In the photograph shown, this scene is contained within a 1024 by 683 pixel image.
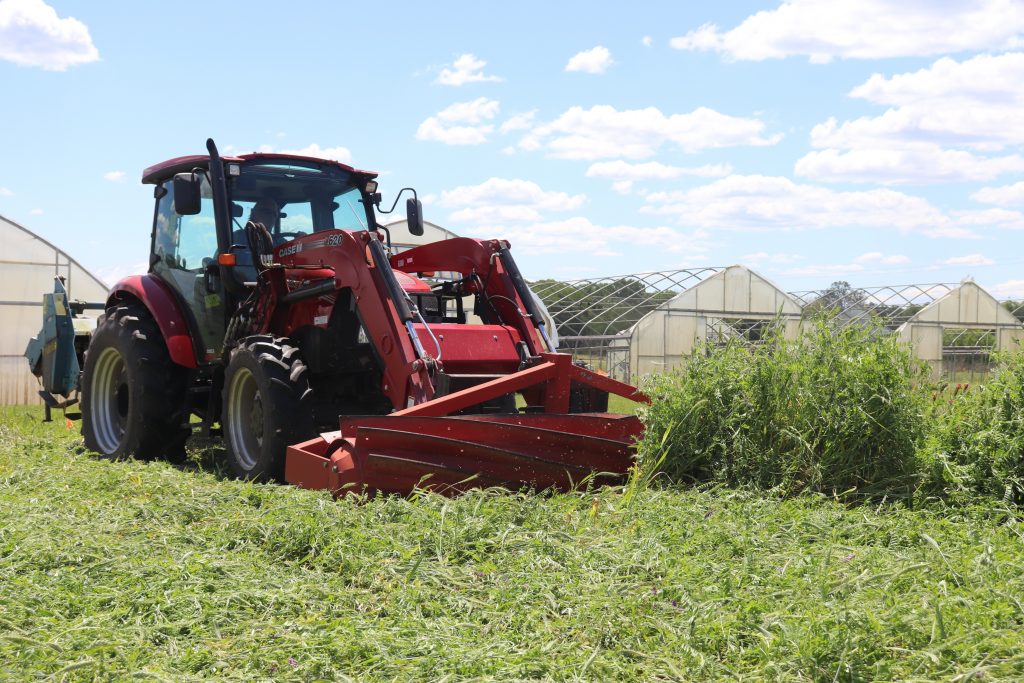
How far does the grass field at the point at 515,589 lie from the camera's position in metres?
3.06

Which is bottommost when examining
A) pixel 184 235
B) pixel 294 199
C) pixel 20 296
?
pixel 20 296

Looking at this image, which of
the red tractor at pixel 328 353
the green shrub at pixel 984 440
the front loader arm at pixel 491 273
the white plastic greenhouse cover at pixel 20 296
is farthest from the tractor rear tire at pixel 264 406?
the white plastic greenhouse cover at pixel 20 296

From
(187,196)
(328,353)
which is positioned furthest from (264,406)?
(187,196)

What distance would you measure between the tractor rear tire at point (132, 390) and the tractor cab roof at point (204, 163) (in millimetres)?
1084

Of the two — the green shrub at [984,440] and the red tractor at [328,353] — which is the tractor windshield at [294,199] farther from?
the green shrub at [984,440]

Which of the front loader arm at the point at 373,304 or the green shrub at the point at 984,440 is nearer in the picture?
the green shrub at the point at 984,440

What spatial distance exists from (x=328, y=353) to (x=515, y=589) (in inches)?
132

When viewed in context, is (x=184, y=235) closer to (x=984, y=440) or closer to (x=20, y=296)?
(x=984, y=440)

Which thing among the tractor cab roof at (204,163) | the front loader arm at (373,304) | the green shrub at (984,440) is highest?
the tractor cab roof at (204,163)

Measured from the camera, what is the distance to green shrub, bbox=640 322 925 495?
17.1 ft

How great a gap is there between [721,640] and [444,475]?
2.33m

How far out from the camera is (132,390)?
760cm

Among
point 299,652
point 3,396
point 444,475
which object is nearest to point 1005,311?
point 3,396

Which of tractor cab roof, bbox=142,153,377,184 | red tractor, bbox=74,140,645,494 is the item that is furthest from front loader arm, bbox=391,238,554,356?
tractor cab roof, bbox=142,153,377,184
